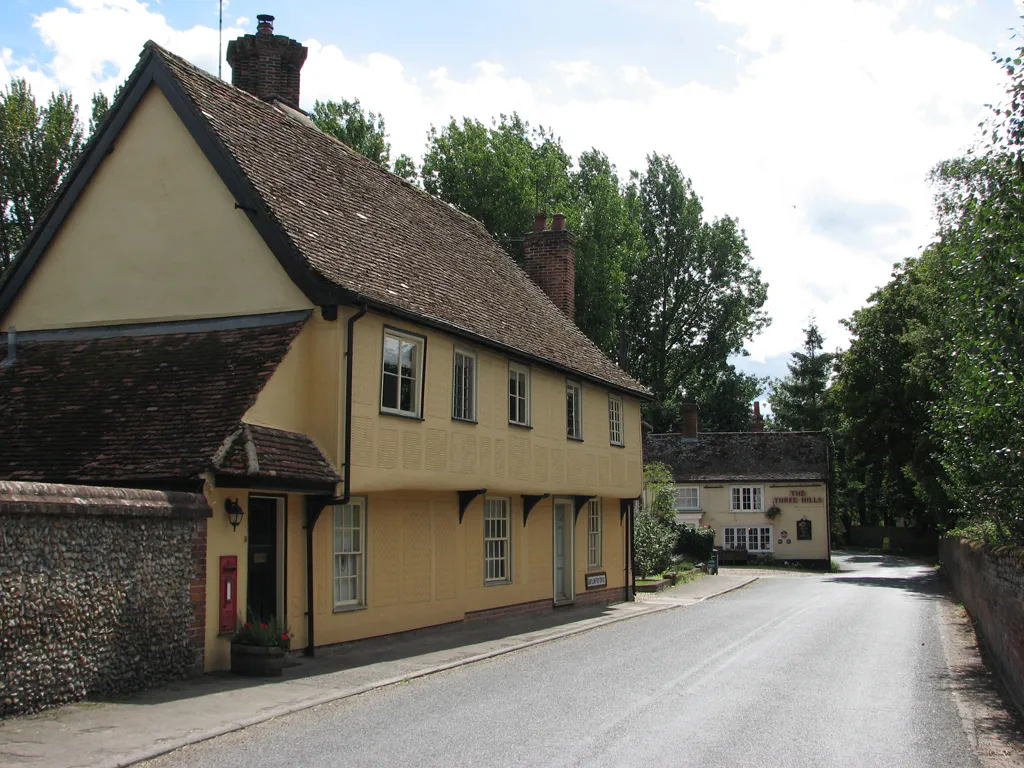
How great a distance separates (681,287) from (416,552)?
47.7 m

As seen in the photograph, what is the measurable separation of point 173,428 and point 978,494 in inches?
487

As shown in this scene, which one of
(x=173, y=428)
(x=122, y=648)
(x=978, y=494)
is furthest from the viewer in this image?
(x=978, y=494)

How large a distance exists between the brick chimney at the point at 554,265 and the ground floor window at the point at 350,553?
1387 cm

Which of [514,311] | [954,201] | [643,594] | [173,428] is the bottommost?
[643,594]

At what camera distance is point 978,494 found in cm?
1681

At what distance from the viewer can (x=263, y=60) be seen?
22.8 metres

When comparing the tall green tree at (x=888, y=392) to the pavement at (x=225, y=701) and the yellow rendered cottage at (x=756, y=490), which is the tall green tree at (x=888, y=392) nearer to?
the yellow rendered cottage at (x=756, y=490)

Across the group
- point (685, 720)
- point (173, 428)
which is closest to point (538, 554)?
point (173, 428)

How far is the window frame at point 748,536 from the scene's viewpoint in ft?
175

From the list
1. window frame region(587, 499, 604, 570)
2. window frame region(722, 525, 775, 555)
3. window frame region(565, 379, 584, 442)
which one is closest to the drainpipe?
window frame region(565, 379, 584, 442)

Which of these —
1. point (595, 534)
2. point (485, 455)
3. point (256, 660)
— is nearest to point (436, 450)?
point (485, 455)

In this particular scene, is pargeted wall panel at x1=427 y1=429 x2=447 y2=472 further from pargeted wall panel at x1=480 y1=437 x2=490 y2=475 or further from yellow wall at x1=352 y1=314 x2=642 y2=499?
pargeted wall panel at x1=480 y1=437 x2=490 y2=475

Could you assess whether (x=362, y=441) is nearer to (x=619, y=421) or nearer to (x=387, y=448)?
(x=387, y=448)

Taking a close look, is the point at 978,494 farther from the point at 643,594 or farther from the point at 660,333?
the point at 660,333
